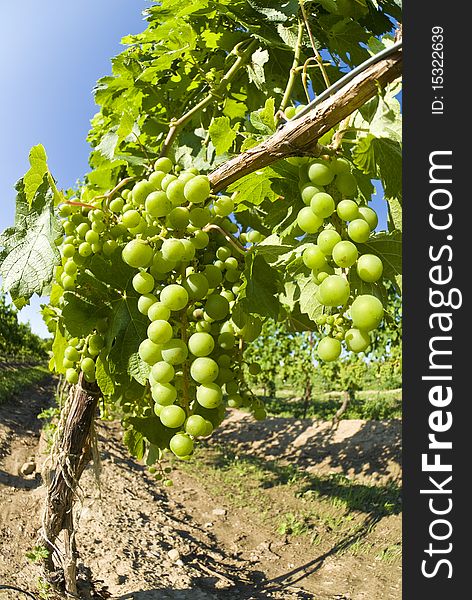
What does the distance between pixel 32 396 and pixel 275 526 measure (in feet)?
32.1

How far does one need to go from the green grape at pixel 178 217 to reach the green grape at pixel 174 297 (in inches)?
6.7

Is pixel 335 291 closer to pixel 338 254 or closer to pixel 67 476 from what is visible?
pixel 338 254

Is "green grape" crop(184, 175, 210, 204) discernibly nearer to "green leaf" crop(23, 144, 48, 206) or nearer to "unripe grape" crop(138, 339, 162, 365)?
"unripe grape" crop(138, 339, 162, 365)

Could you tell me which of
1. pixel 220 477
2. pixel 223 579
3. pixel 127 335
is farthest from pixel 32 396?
pixel 127 335

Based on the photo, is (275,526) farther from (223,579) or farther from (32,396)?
(32,396)

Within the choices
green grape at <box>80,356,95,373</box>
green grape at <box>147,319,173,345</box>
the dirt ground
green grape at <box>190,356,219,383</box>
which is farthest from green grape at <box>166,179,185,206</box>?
the dirt ground

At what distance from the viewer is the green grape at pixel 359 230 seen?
41.4 inches

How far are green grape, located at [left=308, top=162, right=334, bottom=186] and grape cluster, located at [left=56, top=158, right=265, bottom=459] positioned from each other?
27 centimetres

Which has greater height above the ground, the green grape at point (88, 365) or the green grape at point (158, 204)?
the green grape at point (158, 204)

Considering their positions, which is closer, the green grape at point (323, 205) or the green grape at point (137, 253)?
the green grape at point (323, 205)

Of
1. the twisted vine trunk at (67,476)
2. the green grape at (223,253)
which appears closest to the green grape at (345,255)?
the green grape at (223,253)

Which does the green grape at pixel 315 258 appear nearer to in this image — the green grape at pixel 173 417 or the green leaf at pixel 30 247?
the green grape at pixel 173 417

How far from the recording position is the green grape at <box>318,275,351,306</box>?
39.3 inches

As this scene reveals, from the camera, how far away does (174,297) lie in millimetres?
1223
